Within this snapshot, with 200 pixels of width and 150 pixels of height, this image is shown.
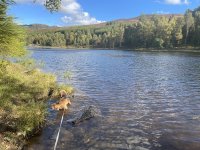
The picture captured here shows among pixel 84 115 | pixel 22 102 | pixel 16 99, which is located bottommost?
pixel 84 115

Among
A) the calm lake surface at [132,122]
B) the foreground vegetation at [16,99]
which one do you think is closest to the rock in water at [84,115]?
the calm lake surface at [132,122]

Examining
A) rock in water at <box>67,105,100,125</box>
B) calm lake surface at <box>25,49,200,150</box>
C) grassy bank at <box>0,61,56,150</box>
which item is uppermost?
grassy bank at <box>0,61,56,150</box>

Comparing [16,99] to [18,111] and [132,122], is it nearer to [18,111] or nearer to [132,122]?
[18,111]

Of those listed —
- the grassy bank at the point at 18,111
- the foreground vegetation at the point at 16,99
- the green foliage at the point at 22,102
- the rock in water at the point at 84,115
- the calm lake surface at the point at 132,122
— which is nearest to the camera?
the grassy bank at the point at 18,111

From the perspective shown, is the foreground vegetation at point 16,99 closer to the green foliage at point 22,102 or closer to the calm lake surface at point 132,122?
the green foliage at point 22,102

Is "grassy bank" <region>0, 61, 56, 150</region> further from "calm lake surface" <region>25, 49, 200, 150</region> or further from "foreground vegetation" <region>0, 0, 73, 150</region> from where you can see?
"calm lake surface" <region>25, 49, 200, 150</region>

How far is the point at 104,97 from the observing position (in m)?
30.2

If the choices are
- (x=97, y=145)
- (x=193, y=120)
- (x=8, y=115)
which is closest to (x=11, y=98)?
(x=8, y=115)

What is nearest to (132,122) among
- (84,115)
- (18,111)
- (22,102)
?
(84,115)

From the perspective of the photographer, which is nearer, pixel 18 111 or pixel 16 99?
pixel 18 111

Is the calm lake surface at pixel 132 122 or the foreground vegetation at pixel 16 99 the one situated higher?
the foreground vegetation at pixel 16 99

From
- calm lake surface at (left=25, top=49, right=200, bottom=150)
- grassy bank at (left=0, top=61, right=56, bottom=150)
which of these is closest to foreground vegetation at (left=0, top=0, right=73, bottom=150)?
grassy bank at (left=0, top=61, right=56, bottom=150)

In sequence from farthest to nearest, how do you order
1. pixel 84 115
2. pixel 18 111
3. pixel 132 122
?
pixel 84 115, pixel 132 122, pixel 18 111

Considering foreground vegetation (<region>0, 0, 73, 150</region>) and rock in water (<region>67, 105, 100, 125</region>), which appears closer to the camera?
foreground vegetation (<region>0, 0, 73, 150</region>)
